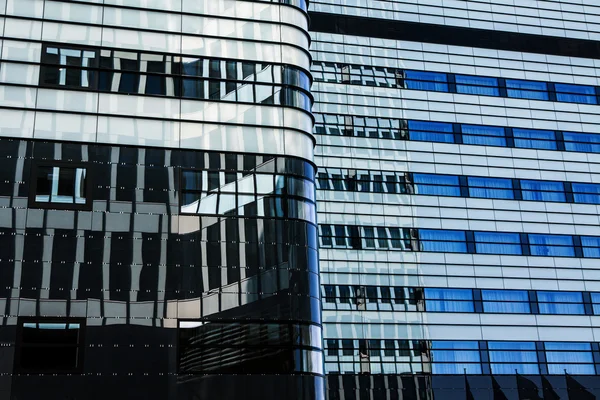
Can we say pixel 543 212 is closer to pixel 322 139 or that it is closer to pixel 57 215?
pixel 322 139

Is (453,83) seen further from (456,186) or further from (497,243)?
(497,243)

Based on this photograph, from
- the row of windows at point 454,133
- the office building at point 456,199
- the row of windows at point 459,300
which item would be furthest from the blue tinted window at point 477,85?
the row of windows at point 459,300

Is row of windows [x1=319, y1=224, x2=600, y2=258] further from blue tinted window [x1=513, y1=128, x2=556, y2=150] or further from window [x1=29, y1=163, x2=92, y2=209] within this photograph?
window [x1=29, y1=163, x2=92, y2=209]

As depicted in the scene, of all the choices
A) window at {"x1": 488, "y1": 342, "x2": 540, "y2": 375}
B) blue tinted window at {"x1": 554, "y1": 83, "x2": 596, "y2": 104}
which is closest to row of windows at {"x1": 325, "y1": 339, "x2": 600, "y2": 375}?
window at {"x1": 488, "y1": 342, "x2": 540, "y2": 375}

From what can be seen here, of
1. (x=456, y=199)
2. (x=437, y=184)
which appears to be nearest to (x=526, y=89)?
(x=456, y=199)

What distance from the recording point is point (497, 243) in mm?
53031

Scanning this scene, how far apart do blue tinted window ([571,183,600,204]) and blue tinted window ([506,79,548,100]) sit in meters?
7.68

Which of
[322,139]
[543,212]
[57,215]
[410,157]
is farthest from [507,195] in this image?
[57,215]

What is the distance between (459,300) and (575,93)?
21261 millimetres

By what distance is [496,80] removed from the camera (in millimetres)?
57625

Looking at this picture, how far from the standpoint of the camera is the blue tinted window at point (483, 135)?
5516 centimetres

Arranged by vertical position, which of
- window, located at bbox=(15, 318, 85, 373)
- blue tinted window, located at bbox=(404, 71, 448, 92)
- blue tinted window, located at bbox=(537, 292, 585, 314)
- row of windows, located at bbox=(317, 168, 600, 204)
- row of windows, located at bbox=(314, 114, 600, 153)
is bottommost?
window, located at bbox=(15, 318, 85, 373)

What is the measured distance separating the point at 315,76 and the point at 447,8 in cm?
1348

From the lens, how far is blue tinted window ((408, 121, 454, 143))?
53906mm
